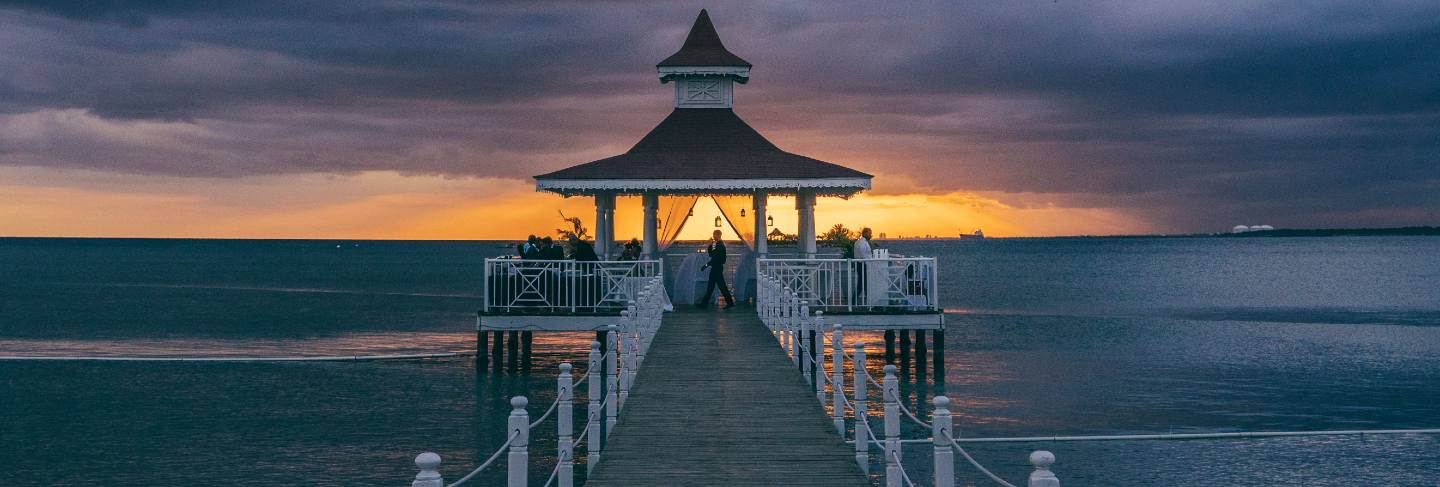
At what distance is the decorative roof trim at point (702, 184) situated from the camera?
2308cm

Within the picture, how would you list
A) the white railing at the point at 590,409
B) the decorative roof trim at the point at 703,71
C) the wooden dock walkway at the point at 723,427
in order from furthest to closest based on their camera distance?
the decorative roof trim at the point at 703,71 → the wooden dock walkway at the point at 723,427 → the white railing at the point at 590,409

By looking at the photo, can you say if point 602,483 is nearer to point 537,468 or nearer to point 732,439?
point 732,439

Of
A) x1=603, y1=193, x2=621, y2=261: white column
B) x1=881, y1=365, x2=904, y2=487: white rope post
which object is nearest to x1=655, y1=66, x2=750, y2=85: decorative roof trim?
x1=603, y1=193, x2=621, y2=261: white column

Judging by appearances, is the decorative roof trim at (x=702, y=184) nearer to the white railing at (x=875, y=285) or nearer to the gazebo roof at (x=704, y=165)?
the gazebo roof at (x=704, y=165)

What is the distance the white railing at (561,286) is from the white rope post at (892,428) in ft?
39.7

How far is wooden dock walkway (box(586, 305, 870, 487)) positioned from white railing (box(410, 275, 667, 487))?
0.24 m

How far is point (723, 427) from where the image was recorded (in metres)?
12.6

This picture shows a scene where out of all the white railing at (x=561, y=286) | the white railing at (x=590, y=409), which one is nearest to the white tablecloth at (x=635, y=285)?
the white railing at (x=561, y=286)

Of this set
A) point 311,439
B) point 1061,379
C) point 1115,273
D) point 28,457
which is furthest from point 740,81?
point 1115,273

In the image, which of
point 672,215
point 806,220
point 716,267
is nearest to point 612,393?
point 716,267

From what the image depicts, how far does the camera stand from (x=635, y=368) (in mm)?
15047

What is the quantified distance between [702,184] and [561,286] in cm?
348

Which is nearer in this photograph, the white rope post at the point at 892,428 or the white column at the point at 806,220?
the white rope post at the point at 892,428

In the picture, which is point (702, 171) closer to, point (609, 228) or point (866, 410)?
point (609, 228)
